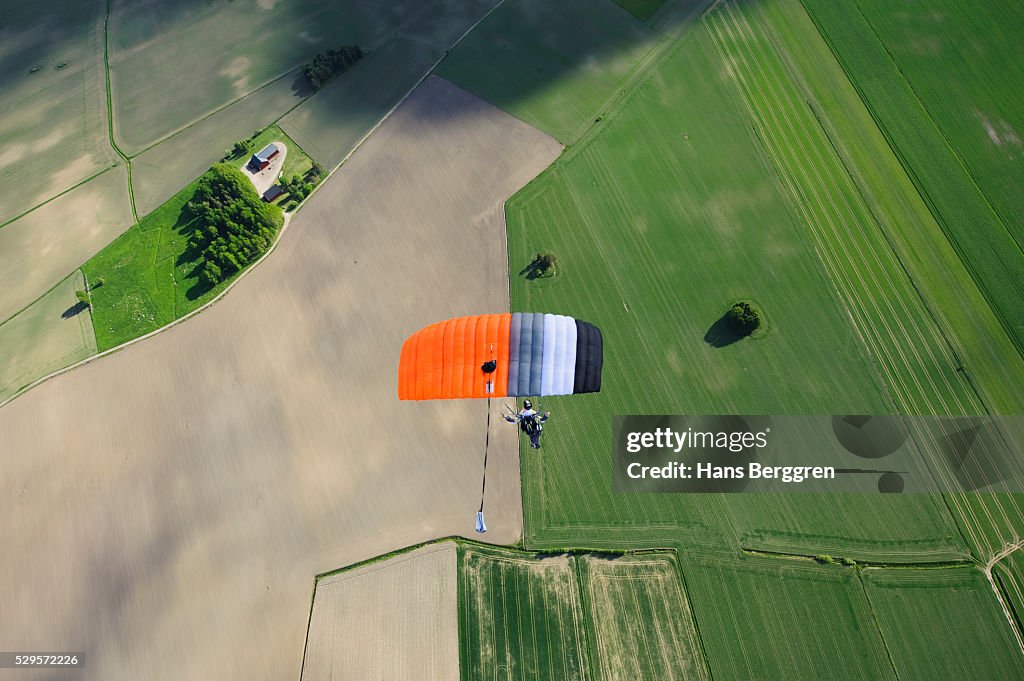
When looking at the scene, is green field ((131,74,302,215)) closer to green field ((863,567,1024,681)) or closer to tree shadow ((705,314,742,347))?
tree shadow ((705,314,742,347))

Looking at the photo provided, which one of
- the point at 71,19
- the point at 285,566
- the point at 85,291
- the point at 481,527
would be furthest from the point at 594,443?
the point at 71,19

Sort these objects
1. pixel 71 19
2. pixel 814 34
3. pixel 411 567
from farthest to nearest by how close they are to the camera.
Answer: pixel 71 19, pixel 814 34, pixel 411 567

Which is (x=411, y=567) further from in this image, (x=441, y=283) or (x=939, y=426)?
(x=939, y=426)

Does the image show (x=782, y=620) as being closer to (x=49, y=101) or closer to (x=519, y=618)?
(x=519, y=618)

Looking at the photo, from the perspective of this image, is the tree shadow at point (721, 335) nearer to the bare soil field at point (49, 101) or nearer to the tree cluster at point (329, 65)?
the tree cluster at point (329, 65)

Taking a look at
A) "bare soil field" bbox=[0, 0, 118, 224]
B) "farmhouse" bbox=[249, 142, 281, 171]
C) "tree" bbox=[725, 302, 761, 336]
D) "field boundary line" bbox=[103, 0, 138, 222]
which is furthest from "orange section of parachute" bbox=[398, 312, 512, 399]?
"bare soil field" bbox=[0, 0, 118, 224]

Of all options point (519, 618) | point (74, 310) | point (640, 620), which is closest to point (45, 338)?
point (74, 310)
